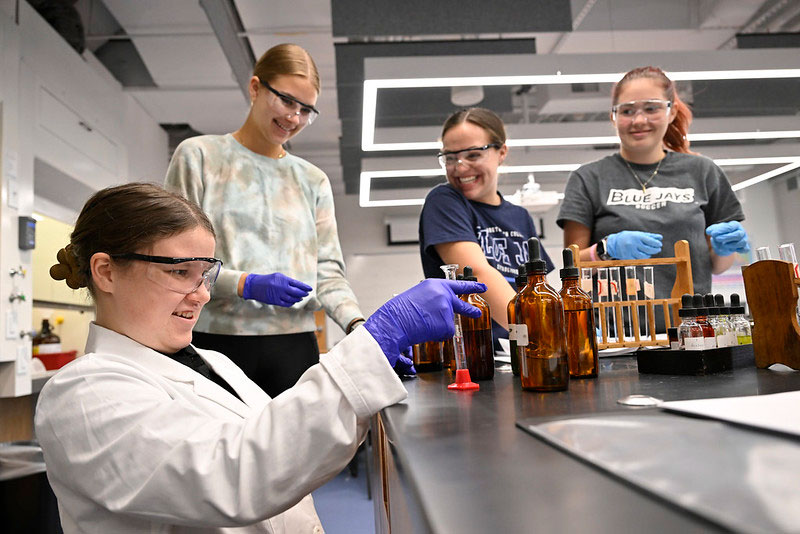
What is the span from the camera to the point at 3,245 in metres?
3.26

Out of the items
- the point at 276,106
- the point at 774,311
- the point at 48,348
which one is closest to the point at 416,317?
the point at 774,311

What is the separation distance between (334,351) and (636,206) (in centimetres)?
129

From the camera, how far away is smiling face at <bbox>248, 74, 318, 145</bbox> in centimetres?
181

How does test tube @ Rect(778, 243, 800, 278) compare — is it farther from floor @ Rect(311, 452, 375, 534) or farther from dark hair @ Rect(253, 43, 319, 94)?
floor @ Rect(311, 452, 375, 534)

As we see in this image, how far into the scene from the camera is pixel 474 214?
67.1 inches

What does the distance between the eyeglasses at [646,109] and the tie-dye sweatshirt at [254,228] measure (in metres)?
0.98

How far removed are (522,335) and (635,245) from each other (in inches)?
27.7

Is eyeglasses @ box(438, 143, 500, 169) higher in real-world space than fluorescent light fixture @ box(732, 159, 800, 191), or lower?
lower

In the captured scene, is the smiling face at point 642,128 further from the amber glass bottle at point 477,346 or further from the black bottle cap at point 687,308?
the amber glass bottle at point 477,346

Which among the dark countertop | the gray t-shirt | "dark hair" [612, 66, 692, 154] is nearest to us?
the dark countertop

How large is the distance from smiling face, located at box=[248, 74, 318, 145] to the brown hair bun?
85 centimetres

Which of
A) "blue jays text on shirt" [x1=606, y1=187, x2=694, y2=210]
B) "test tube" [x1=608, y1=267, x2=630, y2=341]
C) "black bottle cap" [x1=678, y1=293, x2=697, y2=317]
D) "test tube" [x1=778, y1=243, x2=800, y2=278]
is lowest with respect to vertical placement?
"black bottle cap" [x1=678, y1=293, x2=697, y2=317]

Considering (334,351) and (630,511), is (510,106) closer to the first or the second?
(334,351)

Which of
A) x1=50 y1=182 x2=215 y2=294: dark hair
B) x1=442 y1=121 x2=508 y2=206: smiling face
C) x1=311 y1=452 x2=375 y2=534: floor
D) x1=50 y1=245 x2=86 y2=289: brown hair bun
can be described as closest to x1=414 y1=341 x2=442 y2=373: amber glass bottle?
x1=442 y1=121 x2=508 y2=206: smiling face
